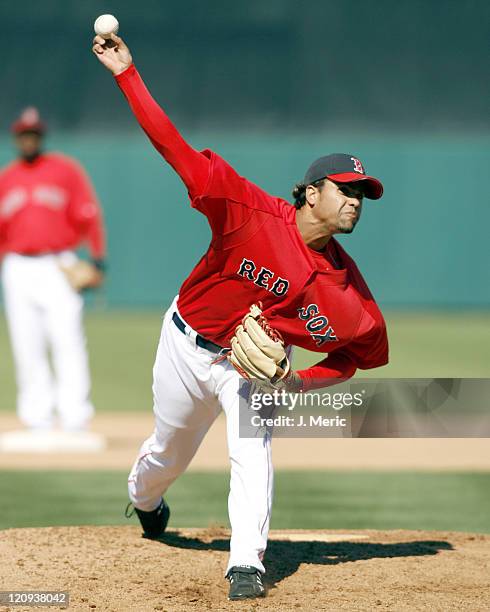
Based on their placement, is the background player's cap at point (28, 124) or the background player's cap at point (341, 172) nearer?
the background player's cap at point (341, 172)

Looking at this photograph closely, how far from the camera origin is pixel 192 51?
22766 mm

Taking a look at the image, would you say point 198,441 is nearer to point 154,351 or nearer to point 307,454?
point 307,454

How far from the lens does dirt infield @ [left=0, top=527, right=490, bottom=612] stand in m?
4.35

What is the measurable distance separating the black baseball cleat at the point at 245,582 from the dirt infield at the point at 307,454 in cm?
351

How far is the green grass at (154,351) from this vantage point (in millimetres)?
12562

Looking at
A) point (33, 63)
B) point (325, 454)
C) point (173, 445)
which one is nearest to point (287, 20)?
point (33, 63)

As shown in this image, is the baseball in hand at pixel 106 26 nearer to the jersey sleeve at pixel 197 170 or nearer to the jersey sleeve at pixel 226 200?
the jersey sleeve at pixel 197 170

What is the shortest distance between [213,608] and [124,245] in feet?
55.9

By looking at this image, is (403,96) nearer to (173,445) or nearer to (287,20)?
(287,20)

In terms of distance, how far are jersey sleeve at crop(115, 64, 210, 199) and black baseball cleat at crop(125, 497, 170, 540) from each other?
5.63ft

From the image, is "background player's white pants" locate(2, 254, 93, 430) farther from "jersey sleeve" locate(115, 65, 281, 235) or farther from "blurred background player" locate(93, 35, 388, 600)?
"jersey sleeve" locate(115, 65, 281, 235)

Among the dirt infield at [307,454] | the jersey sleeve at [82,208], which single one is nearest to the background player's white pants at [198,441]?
the dirt infield at [307,454]

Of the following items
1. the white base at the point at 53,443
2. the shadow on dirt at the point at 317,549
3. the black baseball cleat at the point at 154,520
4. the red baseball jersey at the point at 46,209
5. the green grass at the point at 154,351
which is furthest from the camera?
the green grass at the point at 154,351

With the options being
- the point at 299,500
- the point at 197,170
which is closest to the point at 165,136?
the point at 197,170
